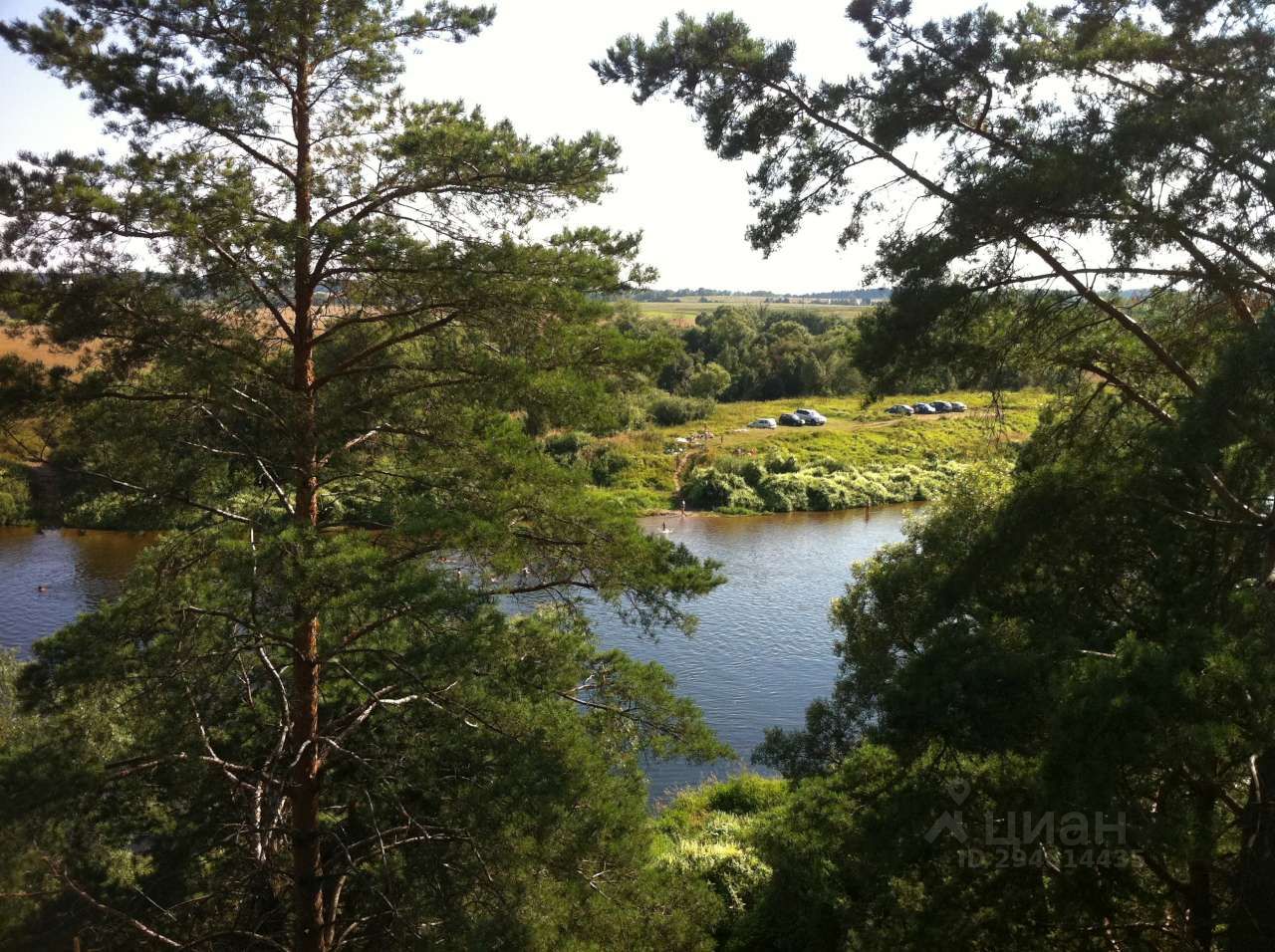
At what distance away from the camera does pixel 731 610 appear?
17.5 meters

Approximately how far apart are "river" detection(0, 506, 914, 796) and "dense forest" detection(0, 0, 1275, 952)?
5.25m

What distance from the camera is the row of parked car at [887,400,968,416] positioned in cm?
3928

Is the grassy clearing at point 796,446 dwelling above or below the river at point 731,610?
above

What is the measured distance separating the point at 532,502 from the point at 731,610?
12601 millimetres

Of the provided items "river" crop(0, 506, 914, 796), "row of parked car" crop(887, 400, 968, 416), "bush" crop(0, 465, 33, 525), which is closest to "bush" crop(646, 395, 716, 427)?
"row of parked car" crop(887, 400, 968, 416)

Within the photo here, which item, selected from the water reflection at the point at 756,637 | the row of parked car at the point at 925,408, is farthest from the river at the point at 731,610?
the row of parked car at the point at 925,408

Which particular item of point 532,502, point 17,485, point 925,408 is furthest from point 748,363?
point 17,485

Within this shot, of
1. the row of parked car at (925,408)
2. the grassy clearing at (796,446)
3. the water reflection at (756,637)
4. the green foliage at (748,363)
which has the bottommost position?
the water reflection at (756,637)

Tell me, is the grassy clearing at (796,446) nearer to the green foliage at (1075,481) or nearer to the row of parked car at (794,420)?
the row of parked car at (794,420)

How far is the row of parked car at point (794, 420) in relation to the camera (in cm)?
3872

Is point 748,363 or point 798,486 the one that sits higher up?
point 748,363

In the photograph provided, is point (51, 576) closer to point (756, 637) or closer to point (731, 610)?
point (731, 610)

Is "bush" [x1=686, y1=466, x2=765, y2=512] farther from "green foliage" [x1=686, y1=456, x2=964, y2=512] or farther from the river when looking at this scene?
the river

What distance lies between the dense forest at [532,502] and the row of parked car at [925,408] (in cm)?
3414
